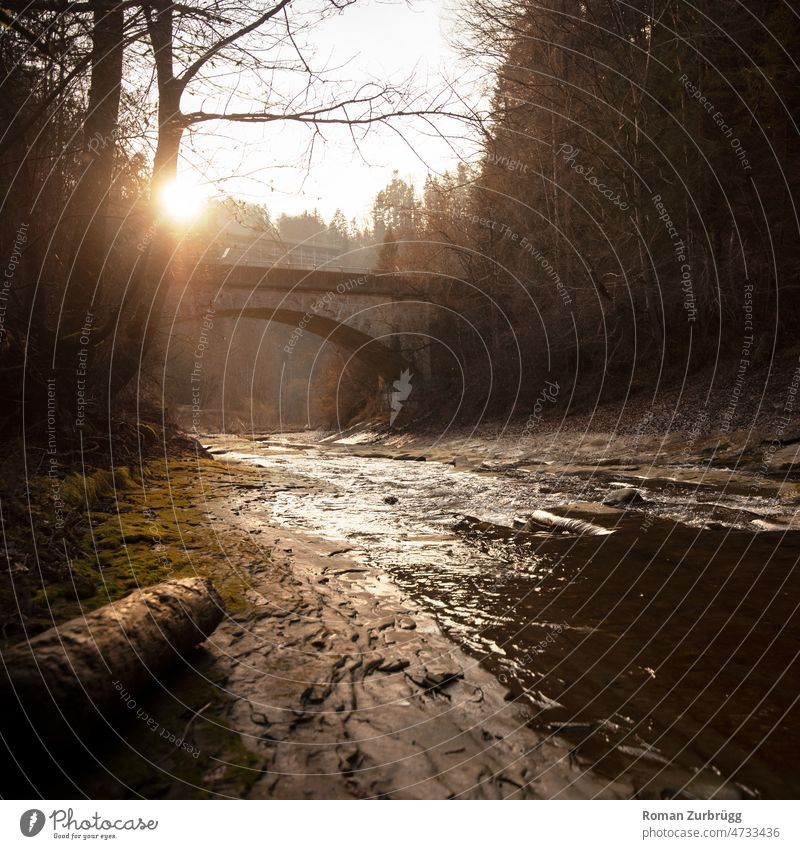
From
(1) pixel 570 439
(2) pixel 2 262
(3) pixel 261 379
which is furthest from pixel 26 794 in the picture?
(3) pixel 261 379

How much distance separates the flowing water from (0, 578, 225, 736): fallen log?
61.2 inches

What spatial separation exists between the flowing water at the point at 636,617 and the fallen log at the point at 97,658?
156 cm

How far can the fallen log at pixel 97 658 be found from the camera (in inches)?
91.0

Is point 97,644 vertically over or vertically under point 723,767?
over

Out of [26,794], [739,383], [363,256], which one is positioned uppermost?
[363,256]

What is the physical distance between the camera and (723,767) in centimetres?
229

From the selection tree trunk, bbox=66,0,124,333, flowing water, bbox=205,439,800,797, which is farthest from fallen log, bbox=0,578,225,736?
tree trunk, bbox=66,0,124,333

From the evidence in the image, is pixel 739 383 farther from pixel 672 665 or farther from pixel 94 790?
pixel 94 790

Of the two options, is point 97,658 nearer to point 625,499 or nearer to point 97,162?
point 625,499

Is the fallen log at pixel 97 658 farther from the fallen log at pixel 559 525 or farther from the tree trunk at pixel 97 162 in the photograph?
the tree trunk at pixel 97 162

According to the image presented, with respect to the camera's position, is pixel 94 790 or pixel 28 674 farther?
pixel 28 674

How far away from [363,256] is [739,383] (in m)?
60.6

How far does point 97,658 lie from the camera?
2.59 meters

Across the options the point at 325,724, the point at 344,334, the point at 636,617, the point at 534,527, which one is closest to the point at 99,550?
the point at 325,724
